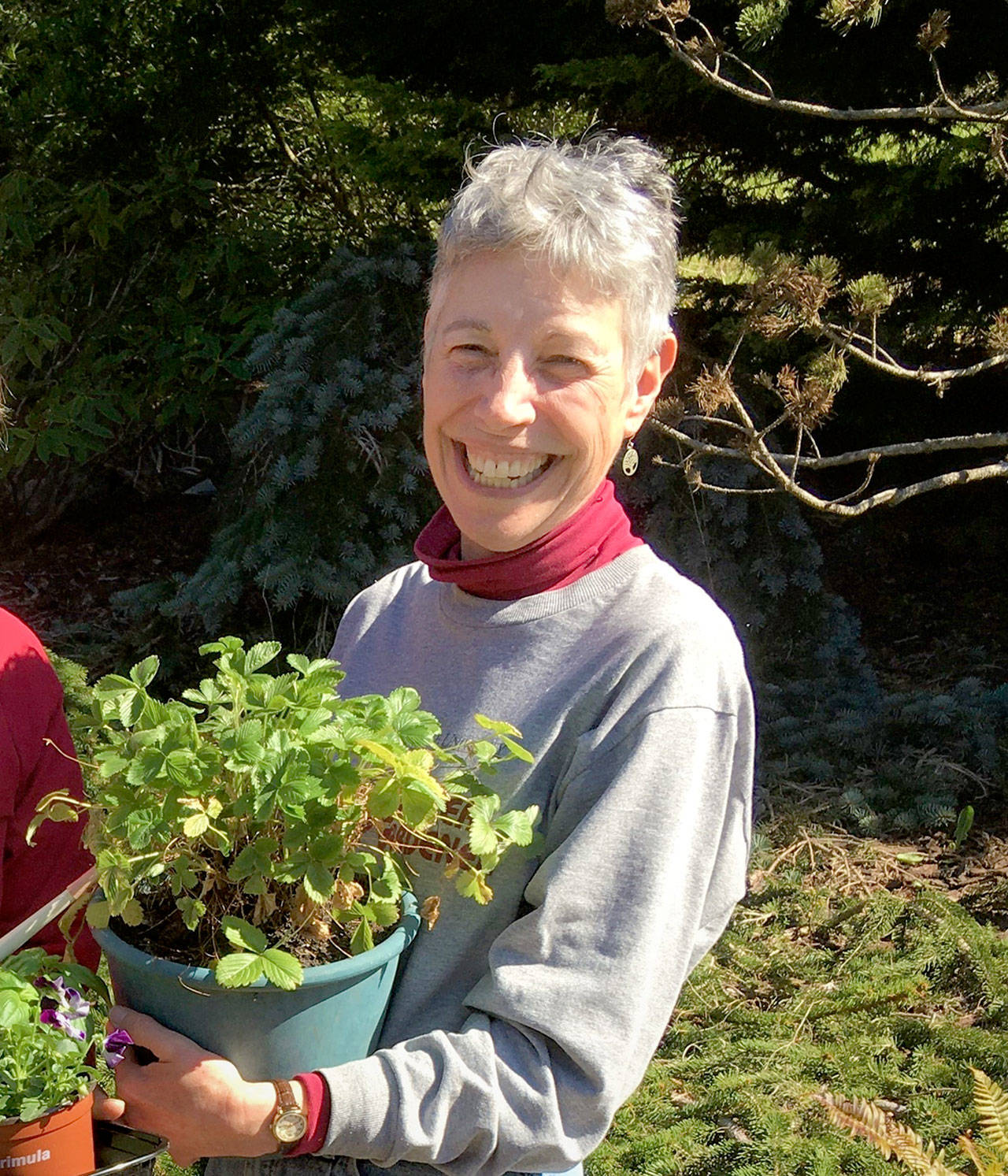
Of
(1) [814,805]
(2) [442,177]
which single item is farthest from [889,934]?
(2) [442,177]

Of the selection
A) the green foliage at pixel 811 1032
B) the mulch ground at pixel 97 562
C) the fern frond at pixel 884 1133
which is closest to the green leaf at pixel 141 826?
the fern frond at pixel 884 1133

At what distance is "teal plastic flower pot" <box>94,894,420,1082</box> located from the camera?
1268 millimetres

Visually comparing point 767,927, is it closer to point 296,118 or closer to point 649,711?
point 649,711

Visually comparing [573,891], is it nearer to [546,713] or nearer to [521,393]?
[546,713]

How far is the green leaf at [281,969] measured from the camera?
1.21 metres

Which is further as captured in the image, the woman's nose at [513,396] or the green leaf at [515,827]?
the woman's nose at [513,396]

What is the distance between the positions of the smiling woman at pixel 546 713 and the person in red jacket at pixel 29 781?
56 cm

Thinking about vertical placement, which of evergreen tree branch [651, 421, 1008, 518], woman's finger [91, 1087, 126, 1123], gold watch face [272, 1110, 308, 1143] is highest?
gold watch face [272, 1110, 308, 1143]

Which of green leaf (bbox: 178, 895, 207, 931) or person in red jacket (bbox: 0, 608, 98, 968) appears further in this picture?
person in red jacket (bbox: 0, 608, 98, 968)

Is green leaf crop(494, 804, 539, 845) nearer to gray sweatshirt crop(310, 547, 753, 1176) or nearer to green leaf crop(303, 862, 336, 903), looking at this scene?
gray sweatshirt crop(310, 547, 753, 1176)

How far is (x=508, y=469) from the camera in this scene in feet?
5.06

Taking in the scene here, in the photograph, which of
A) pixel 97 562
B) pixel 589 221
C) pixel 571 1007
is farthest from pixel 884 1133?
pixel 97 562

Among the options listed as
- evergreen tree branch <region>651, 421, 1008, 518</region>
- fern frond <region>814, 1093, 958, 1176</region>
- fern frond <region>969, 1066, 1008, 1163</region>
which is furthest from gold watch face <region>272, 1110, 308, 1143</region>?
evergreen tree branch <region>651, 421, 1008, 518</region>

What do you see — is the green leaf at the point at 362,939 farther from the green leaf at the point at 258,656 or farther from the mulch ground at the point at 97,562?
the mulch ground at the point at 97,562
